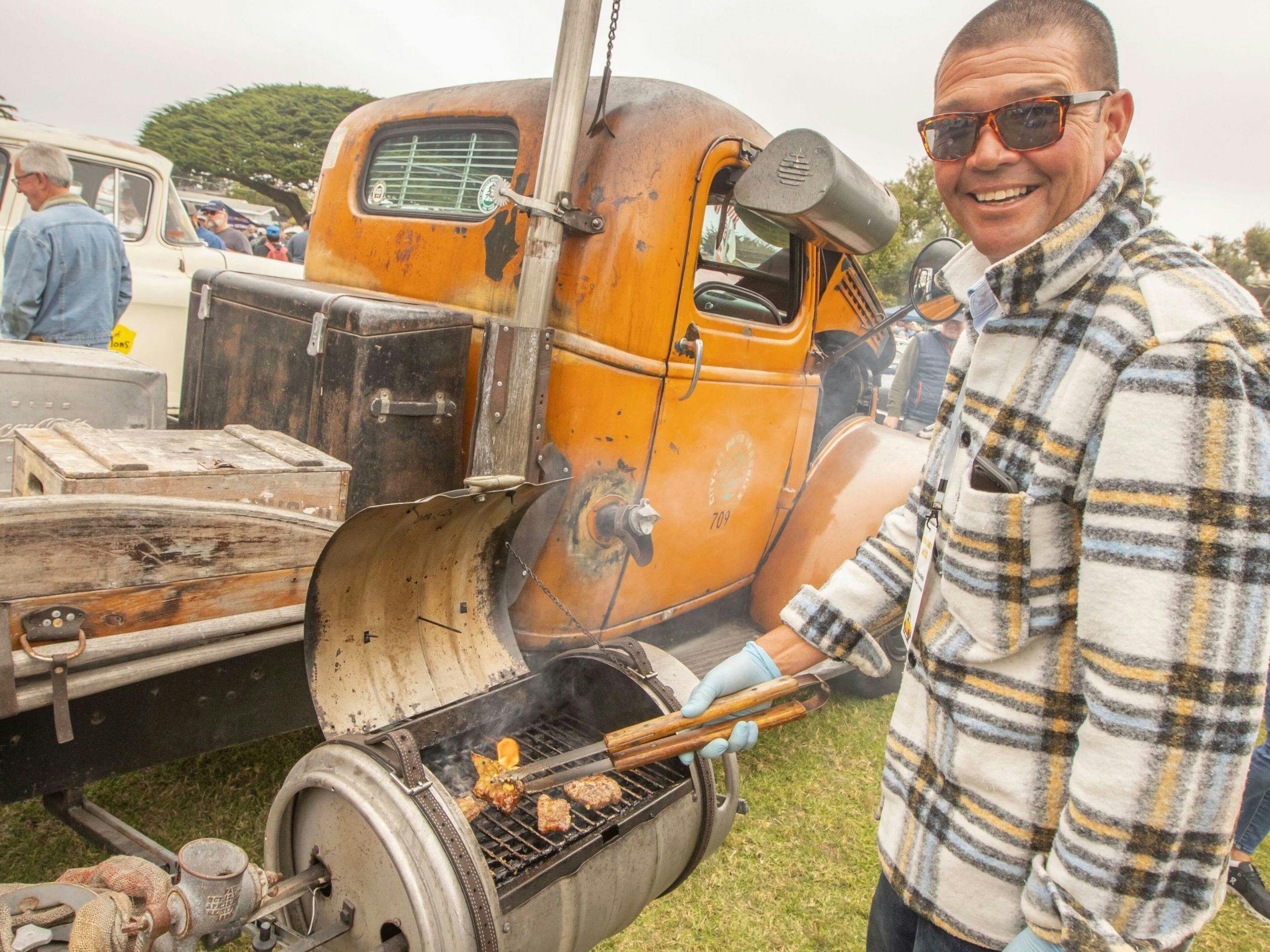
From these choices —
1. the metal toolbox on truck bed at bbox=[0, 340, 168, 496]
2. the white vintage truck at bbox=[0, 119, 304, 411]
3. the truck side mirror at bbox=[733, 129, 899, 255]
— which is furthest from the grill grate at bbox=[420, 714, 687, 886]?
the white vintage truck at bbox=[0, 119, 304, 411]

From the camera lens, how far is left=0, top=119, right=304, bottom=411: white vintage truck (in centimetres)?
555

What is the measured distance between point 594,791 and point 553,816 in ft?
0.57

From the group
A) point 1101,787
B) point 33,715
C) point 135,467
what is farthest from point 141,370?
point 1101,787

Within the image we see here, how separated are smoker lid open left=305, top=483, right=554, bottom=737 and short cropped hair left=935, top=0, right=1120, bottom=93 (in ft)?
4.62

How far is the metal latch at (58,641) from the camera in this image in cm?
164

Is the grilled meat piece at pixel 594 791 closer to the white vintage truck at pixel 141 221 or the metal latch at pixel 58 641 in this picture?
the metal latch at pixel 58 641

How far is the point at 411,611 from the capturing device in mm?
2373

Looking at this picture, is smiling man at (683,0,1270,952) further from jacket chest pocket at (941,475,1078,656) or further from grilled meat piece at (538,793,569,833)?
grilled meat piece at (538,793,569,833)

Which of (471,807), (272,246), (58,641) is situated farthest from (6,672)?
(272,246)

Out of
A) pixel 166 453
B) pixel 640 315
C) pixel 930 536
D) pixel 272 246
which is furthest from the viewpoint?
pixel 272 246

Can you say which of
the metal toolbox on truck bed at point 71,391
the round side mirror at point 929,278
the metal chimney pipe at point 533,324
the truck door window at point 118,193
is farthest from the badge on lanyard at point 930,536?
the truck door window at point 118,193

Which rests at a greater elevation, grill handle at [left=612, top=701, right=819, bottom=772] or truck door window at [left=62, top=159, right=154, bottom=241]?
truck door window at [left=62, top=159, right=154, bottom=241]

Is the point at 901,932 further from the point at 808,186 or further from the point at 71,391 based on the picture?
the point at 71,391

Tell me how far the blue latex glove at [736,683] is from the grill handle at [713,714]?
1 centimetres
